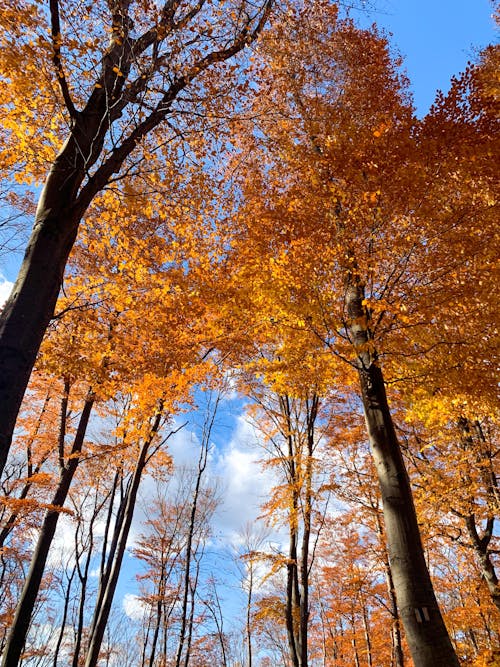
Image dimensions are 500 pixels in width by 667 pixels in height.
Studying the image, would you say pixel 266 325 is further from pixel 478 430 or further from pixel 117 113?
pixel 478 430

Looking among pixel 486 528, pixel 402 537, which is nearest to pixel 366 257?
pixel 402 537

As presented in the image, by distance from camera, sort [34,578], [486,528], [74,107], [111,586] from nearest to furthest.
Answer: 1. [74,107]
2. [34,578]
3. [111,586]
4. [486,528]

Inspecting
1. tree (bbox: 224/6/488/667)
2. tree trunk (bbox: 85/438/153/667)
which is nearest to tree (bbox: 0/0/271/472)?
tree (bbox: 224/6/488/667)

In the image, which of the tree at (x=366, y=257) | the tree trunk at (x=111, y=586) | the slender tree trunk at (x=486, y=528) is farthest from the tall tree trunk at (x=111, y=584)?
the slender tree trunk at (x=486, y=528)

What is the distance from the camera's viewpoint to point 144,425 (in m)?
9.10

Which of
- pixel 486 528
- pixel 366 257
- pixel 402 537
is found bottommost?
pixel 402 537

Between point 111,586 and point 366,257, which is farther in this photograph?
point 111,586

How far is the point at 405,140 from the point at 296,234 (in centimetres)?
227

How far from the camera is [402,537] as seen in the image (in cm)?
426

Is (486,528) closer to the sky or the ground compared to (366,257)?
closer to the ground

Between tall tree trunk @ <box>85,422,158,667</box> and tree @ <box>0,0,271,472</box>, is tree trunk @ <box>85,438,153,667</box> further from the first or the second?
tree @ <box>0,0,271,472</box>

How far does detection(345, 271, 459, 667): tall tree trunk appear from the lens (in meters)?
3.71

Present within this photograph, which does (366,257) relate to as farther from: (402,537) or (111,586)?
(111,586)

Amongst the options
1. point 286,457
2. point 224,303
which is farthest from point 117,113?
point 286,457
